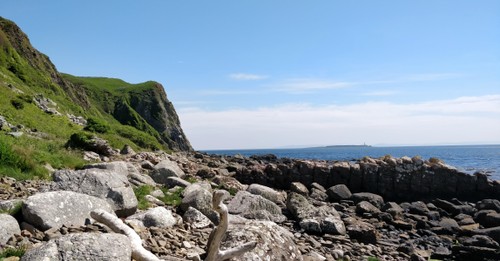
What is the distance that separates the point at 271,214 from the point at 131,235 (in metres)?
10.9

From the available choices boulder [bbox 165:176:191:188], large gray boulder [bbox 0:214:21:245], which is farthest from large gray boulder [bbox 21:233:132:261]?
boulder [bbox 165:176:191:188]

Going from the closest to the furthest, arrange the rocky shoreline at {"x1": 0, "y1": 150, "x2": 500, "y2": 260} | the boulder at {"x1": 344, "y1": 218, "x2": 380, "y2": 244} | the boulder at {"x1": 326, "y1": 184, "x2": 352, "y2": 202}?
the rocky shoreline at {"x1": 0, "y1": 150, "x2": 500, "y2": 260}, the boulder at {"x1": 344, "y1": 218, "x2": 380, "y2": 244}, the boulder at {"x1": 326, "y1": 184, "x2": 352, "y2": 202}

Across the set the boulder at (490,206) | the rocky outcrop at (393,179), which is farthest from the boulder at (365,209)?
the rocky outcrop at (393,179)

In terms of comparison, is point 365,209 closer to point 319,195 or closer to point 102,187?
point 319,195

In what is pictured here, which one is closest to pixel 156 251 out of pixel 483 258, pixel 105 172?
pixel 105 172

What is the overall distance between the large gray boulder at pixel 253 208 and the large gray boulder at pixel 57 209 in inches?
287

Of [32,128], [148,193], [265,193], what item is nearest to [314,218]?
[265,193]

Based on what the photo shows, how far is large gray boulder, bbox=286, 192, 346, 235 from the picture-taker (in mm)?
16719

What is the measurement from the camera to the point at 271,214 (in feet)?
57.6

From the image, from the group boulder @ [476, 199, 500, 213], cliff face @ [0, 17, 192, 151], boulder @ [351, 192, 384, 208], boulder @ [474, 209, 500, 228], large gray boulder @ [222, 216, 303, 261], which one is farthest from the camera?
cliff face @ [0, 17, 192, 151]

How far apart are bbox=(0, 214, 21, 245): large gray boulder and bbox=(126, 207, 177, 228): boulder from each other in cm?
288

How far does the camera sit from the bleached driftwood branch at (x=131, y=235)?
22.5 ft

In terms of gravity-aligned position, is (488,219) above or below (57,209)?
below

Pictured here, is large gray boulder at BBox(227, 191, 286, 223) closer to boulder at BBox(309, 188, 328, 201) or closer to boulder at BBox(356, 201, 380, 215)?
boulder at BBox(356, 201, 380, 215)
